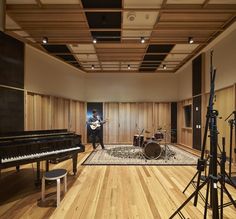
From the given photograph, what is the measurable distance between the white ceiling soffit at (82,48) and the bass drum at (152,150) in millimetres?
3684

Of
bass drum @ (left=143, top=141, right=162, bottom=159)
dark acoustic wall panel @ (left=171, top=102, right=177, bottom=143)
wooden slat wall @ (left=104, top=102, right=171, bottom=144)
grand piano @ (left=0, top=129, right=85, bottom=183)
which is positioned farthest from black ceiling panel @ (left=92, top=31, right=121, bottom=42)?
dark acoustic wall panel @ (left=171, top=102, right=177, bottom=143)

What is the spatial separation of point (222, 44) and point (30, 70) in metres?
5.99

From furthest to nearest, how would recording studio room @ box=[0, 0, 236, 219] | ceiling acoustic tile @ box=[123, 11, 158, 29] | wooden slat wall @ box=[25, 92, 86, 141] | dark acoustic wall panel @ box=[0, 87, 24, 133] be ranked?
wooden slat wall @ box=[25, 92, 86, 141], dark acoustic wall panel @ box=[0, 87, 24, 133], ceiling acoustic tile @ box=[123, 11, 158, 29], recording studio room @ box=[0, 0, 236, 219]

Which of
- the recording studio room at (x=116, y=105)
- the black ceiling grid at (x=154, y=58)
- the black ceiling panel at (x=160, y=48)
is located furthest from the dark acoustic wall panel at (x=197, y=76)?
the black ceiling panel at (x=160, y=48)

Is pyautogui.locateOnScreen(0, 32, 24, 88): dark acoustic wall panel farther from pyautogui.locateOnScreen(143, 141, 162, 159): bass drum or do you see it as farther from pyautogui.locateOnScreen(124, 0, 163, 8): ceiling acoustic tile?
pyautogui.locateOnScreen(143, 141, 162, 159): bass drum

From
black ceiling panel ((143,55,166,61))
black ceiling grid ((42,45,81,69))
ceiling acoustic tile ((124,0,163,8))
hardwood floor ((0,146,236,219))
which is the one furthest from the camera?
black ceiling panel ((143,55,166,61))

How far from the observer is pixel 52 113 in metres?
7.09

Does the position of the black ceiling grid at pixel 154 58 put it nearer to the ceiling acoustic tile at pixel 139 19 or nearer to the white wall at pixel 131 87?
the white wall at pixel 131 87

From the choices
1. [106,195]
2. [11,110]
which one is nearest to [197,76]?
[106,195]

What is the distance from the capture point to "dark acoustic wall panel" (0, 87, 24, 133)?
16.5 ft

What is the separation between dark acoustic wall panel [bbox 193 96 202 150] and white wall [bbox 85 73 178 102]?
229 centimetres

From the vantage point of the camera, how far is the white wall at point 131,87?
9.70 meters

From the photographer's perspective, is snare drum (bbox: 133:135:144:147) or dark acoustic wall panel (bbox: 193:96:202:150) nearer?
snare drum (bbox: 133:135:144:147)

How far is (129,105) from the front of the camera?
9.65 meters
